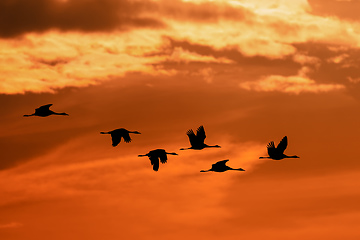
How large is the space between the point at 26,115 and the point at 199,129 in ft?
47.0

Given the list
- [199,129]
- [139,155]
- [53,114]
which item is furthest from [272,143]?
[53,114]

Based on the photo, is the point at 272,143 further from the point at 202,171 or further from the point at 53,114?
the point at 53,114

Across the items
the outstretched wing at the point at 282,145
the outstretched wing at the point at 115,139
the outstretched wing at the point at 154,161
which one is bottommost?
the outstretched wing at the point at 154,161

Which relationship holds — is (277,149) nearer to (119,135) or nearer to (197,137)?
(197,137)

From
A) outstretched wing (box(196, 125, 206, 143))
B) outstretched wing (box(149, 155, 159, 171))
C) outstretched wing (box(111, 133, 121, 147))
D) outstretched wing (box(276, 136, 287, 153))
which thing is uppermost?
outstretched wing (box(196, 125, 206, 143))

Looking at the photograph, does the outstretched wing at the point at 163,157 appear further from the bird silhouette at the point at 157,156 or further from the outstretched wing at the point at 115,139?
the outstretched wing at the point at 115,139

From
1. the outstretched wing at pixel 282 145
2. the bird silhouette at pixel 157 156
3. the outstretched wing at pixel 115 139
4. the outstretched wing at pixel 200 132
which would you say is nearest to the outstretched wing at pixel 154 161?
the bird silhouette at pixel 157 156

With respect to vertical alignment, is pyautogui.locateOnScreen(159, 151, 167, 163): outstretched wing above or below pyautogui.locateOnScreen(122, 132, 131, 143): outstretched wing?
below

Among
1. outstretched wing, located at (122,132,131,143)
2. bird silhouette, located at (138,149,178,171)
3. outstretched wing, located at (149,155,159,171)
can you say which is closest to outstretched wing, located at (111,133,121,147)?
outstretched wing, located at (122,132,131,143)

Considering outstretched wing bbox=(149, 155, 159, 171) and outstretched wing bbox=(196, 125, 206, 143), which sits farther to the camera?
outstretched wing bbox=(196, 125, 206, 143)

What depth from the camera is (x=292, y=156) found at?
88.2m

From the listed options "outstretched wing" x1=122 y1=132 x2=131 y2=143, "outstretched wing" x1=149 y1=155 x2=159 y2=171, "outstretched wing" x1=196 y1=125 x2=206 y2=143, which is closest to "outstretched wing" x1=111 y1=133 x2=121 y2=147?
"outstretched wing" x1=122 y1=132 x2=131 y2=143

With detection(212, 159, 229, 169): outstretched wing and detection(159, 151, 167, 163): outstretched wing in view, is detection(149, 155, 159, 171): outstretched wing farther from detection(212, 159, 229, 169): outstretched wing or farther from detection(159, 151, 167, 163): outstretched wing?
detection(212, 159, 229, 169): outstretched wing

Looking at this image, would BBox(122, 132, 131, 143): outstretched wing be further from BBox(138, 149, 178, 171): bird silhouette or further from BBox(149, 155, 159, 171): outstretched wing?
BBox(149, 155, 159, 171): outstretched wing
